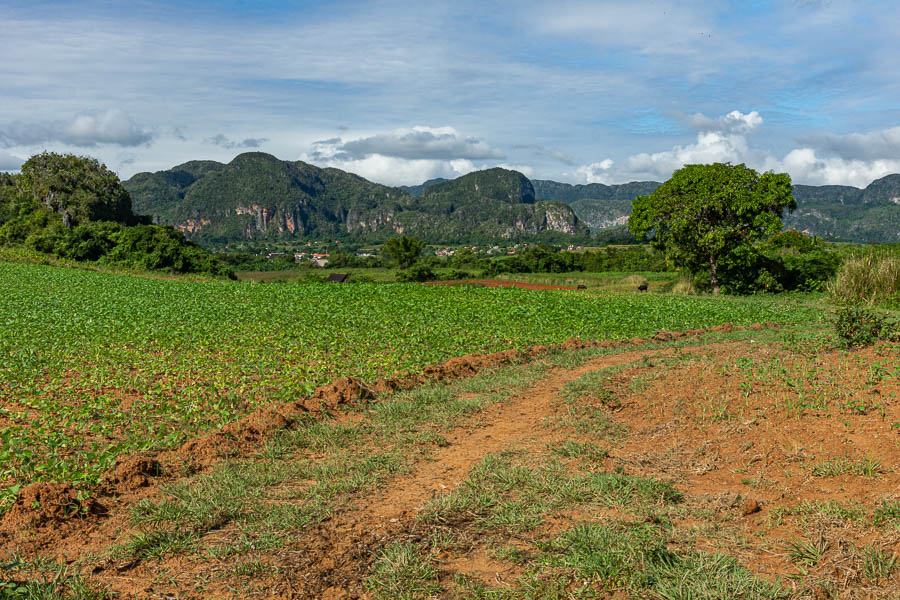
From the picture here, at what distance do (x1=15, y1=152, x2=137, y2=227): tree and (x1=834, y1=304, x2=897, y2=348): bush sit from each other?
245 feet

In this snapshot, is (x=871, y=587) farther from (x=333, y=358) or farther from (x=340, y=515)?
(x=333, y=358)

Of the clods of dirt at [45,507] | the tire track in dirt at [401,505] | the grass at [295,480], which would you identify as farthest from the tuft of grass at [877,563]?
the clods of dirt at [45,507]

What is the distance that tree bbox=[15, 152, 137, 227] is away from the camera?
66.9 metres

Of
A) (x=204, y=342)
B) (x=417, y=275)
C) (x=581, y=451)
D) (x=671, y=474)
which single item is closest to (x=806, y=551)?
(x=671, y=474)

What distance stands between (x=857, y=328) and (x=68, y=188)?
263 ft

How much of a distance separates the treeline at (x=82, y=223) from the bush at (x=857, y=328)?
5324 centimetres

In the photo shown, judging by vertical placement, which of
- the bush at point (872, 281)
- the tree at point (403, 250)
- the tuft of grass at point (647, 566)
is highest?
the tree at point (403, 250)

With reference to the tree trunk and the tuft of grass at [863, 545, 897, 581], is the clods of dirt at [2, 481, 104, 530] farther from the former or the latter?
the tree trunk

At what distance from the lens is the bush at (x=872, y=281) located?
23.3 m

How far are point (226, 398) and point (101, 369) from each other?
148 inches

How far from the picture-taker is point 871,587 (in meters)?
3.57

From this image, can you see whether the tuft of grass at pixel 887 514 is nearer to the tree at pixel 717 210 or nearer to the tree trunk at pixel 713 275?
the tree at pixel 717 210

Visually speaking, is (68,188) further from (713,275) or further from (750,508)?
(750,508)

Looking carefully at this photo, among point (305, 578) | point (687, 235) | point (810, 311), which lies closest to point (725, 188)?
point (687, 235)
